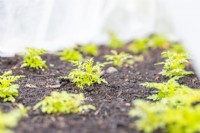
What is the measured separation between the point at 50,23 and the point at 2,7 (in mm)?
1005

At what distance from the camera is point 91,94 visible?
125 inches

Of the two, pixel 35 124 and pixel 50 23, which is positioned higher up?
pixel 50 23

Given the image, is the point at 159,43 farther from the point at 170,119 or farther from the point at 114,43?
the point at 170,119

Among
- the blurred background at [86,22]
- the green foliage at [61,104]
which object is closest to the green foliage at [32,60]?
the blurred background at [86,22]

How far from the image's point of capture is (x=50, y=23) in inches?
194

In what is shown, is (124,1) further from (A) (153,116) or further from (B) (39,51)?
(A) (153,116)

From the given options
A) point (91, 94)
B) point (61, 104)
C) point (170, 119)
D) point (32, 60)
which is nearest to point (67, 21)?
point (32, 60)

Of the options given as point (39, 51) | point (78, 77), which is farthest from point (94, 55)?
point (78, 77)

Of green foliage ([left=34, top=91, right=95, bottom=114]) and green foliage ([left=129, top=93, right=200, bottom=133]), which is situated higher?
green foliage ([left=34, top=91, right=95, bottom=114])

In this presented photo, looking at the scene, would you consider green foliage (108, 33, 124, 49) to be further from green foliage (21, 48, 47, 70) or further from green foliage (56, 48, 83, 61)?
green foliage (21, 48, 47, 70)

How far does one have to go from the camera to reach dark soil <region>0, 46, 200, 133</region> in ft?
7.50

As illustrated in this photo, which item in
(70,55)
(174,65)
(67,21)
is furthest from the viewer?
(67,21)

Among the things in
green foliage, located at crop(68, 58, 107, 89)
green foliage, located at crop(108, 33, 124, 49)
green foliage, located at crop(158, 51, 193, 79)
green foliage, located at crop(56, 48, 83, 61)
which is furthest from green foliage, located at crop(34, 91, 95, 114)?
green foliage, located at crop(108, 33, 124, 49)

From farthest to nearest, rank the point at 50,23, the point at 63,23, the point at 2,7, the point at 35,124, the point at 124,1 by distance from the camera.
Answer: the point at 124,1, the point at 63,23, the point at 50,23, the point at 2,7, the point at 35,124
